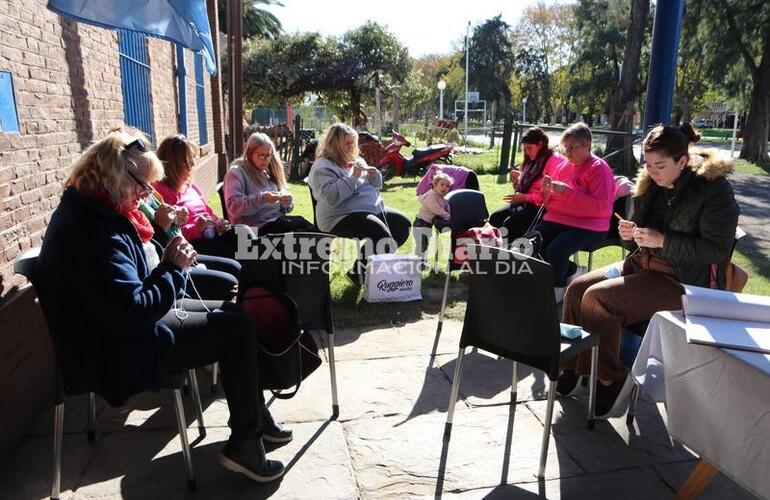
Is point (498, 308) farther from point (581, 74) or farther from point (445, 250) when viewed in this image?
point (581, 74)

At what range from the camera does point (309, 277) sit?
299 cm

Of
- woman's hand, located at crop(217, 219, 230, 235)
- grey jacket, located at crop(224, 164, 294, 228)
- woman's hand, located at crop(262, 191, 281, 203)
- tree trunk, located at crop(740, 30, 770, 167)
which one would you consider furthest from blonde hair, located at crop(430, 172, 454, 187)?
tree trunk, located at crop(740, 30, 770, 167)

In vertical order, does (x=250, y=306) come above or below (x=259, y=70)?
below

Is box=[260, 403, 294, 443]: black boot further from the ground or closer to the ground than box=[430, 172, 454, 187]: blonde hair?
closer to the ground

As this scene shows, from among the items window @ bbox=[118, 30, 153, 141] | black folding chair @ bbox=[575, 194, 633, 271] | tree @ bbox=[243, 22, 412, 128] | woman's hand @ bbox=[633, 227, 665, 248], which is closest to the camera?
woman's hand @ bbox=[633, 227, 665, 248]

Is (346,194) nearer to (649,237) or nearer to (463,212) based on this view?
(463,212)

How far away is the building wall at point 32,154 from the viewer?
278cm

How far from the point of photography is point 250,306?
9.12ft

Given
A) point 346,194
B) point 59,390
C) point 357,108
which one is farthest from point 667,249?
point 357,108

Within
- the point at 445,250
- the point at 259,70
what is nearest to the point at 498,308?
the point at 445,250

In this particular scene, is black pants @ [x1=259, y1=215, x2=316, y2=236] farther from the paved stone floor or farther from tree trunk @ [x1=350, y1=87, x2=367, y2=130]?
tree trunk @ [x1=350, y1=87, x2=367, y2=130]

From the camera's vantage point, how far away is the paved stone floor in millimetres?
2484

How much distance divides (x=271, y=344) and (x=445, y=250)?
13.9ft

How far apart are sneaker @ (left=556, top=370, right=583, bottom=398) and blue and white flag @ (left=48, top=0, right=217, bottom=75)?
3.28 meters
